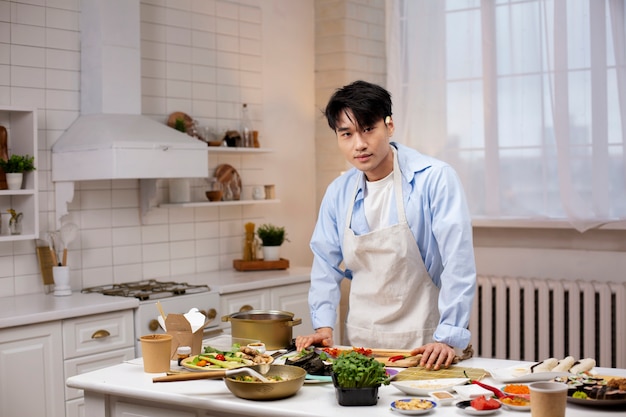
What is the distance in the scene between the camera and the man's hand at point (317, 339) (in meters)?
2.91

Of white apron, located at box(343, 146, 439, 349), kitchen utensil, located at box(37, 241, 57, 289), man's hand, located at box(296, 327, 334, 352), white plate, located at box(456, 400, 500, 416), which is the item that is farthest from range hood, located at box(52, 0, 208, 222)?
white plate, located at box(456, 400, 500, 416)

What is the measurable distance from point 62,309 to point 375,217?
1.71 metres

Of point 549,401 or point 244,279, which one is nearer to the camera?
point 549,401

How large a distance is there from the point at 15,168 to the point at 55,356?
1.01 meters

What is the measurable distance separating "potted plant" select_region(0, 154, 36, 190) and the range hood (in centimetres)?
29

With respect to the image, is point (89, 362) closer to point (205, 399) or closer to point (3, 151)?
point (3, 151)

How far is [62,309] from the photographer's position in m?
3.95

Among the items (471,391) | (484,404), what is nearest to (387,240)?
(471,391)

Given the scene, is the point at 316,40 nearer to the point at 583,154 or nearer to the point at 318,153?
the point at 318,153

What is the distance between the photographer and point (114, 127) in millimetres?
4449

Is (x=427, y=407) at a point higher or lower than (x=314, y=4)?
lower

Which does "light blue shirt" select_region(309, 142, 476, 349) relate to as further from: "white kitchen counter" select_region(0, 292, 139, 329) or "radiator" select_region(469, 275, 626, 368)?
"radiator" select_region(469, 275, 626, 368)

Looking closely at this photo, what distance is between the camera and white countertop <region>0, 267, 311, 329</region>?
383 centimetres

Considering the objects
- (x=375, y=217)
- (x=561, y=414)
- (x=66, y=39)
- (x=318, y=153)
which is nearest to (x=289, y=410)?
(x=561, y=414)
